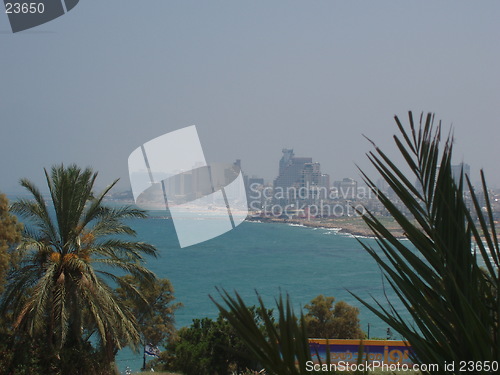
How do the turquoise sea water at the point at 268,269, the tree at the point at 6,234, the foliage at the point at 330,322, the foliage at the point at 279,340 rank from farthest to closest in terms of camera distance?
1. the turquoise sea water at the point at 268,269
2. the foliage at the point at 330,322
3. the tree at the point at 6,234
4. the foliage at the point at 279,340

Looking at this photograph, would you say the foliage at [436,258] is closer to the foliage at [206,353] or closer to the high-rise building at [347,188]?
the foliage at [206,353]

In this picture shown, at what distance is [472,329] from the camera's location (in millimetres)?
985

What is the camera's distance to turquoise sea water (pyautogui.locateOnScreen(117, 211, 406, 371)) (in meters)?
42.6

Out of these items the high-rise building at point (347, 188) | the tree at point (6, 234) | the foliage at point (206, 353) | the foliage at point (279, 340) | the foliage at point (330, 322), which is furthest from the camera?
the high-rise building at point (347, 188)

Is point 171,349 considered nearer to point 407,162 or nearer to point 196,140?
point 196,140

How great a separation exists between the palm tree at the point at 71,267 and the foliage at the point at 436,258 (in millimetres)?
6082

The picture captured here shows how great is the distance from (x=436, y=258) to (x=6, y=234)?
296 inches

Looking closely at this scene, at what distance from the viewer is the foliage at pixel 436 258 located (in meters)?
1.06

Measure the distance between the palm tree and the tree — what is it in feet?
0.56

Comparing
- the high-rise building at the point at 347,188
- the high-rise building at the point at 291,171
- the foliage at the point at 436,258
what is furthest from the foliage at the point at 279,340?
the high-rise building at the point at 291,171

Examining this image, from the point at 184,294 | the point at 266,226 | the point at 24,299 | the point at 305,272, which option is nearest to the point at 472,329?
the point at 24,299

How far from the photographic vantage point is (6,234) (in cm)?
761

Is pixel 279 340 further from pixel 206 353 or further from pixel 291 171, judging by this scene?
pixel 291 171

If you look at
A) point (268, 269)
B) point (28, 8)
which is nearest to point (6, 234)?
point (28, 8)
